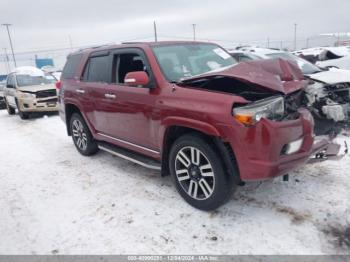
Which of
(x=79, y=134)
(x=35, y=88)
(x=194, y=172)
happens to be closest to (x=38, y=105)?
(x=35, y=88)

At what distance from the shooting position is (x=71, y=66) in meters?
5.93

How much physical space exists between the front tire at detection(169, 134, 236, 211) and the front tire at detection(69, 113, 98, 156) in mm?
2434

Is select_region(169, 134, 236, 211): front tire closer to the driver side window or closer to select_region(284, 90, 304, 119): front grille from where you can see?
select_region(284, 90, 304, 119): front grille

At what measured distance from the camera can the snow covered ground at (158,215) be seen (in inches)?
119

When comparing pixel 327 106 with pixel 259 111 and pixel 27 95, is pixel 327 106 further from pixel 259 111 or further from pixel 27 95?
pixel 27 95

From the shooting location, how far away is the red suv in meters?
3.02

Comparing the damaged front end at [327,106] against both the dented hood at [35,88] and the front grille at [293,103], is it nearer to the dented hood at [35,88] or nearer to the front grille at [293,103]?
the front grille at [293,103]

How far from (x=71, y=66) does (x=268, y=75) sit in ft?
13.1

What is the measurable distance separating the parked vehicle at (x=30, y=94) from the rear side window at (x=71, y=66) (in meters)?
5.33

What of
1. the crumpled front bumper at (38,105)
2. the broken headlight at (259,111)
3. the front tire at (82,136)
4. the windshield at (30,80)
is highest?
the broken headlight at (259,111)

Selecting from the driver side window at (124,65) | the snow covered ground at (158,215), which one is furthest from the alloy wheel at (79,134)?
the driver side window at (124,65)

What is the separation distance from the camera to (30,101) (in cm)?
1078

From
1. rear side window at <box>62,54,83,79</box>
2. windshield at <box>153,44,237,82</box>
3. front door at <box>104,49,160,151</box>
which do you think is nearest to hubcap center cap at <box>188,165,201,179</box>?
front door at <box>104,49,160,151</box>

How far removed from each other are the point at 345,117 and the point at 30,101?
9850 mm
